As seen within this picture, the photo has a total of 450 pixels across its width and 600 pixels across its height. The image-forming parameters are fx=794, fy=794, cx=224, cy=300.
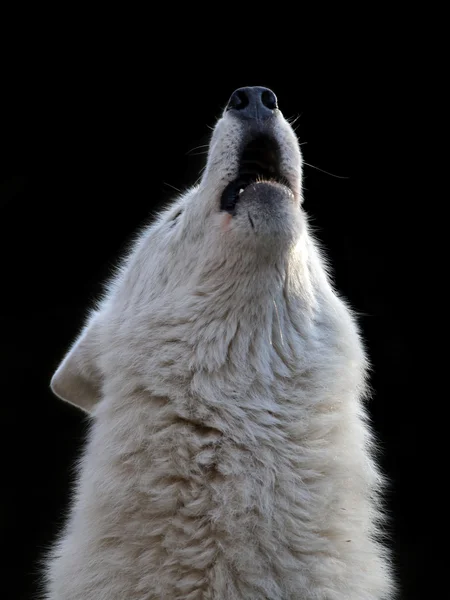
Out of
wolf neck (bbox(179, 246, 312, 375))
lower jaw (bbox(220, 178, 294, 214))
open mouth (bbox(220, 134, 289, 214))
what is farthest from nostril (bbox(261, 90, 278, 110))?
wolf neck (bbox(179, 246, 312, 375))

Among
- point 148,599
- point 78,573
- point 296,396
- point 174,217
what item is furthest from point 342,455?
point 174,217

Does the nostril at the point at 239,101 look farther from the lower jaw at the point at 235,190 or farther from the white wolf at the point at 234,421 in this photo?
the lower jaw at the point at 235,190

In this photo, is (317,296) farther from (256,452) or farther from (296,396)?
(256,452)

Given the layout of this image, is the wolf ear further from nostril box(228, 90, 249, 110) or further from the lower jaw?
nostril box(228, 90, 249, 110)

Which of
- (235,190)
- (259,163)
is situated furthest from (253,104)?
(235,190)

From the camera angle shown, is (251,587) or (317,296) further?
(317,296)

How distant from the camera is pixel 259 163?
306 centimetres

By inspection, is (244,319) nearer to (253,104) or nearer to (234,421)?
(234,421)

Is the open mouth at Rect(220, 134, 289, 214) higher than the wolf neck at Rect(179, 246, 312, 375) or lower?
higher

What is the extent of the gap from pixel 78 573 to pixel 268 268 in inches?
48.3

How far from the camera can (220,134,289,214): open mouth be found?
304cm

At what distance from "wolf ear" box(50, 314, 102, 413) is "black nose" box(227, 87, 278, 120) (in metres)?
1.09

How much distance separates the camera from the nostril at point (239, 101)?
3.08 metres

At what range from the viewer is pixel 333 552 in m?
2.52
